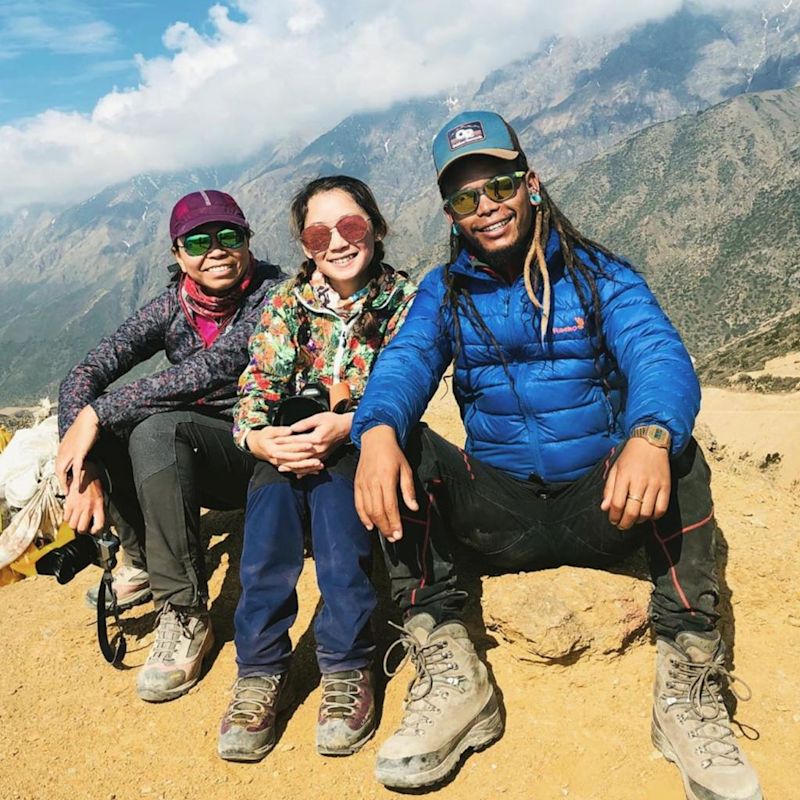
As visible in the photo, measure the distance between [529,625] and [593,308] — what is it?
1.80 metres

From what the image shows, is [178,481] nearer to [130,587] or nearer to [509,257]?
[130,587]

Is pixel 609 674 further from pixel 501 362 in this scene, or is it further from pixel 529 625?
pixel 501 362

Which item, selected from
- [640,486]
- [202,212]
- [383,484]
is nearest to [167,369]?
[202,212]

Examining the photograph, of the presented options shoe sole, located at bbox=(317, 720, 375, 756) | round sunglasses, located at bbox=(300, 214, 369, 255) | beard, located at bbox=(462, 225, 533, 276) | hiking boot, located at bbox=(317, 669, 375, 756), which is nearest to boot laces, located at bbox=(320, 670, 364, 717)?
hiking boot, located at bbox=(317, 669, 375, 756)

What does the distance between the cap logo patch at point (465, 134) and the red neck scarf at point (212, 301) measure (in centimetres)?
184

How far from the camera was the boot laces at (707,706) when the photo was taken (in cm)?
290

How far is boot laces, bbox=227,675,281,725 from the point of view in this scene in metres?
3.41

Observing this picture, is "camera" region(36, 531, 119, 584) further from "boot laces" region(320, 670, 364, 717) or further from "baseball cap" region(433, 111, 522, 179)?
"baseball cap" region(433, 111, 522, 179)

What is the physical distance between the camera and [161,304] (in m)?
5.04

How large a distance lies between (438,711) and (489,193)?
275cm

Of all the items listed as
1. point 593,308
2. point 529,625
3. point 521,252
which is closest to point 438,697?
point 529,625

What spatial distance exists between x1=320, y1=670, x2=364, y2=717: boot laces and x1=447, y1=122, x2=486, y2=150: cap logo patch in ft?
9.82

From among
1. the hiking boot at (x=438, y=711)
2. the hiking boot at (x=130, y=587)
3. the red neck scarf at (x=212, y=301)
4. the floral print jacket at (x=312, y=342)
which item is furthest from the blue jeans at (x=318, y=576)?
the hiking boot at (x=130, y=587)

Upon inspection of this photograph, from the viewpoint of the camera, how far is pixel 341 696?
3406 mm
